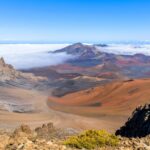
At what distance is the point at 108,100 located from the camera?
97250 mm

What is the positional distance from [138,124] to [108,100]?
67.2 metres

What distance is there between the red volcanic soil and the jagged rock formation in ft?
127

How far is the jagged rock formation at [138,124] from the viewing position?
93.0 ft

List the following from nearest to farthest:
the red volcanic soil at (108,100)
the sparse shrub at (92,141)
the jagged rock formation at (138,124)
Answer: the sparse shrub at (92,141)
the jagged rock formation at (138,124)
the red volcanic soil at (108,100)

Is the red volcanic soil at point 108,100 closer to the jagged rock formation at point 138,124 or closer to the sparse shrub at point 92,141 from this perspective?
the jagged rock formation at point 138,124

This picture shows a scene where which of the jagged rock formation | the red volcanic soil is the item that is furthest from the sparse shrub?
the red volcanic soil

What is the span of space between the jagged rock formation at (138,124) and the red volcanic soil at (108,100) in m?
38.6

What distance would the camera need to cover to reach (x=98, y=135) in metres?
17.0

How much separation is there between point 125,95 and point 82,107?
443 inches

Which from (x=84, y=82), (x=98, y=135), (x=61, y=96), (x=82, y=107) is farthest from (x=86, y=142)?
(x=84, y=82)

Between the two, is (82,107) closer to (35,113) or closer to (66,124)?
(35,113)

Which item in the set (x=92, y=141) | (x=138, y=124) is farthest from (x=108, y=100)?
(x=92, y=141)

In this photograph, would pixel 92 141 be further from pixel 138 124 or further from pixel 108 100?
pixel 108 100

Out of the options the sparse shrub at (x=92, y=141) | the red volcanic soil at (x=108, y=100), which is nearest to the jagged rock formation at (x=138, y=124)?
the sparse shrub at (x=92, y=141)
